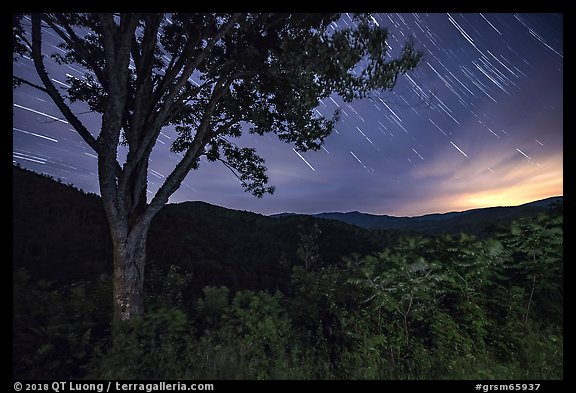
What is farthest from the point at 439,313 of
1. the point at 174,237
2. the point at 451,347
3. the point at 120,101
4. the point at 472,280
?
the point at 174,237

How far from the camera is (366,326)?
5.51 metres

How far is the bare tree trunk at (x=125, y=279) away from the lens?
5727 millimetres

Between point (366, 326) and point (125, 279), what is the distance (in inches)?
202

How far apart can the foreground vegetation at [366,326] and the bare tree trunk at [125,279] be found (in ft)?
1.68

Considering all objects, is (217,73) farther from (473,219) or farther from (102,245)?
(473,219)

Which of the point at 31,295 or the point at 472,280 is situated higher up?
the point at 472,280

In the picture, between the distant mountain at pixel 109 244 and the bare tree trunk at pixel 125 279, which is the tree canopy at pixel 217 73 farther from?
the distant mountain at pixel 109 244

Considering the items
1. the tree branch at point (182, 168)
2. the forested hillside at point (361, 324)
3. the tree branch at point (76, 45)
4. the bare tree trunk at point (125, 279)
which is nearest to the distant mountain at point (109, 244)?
the forested hillside at point (361, 324)

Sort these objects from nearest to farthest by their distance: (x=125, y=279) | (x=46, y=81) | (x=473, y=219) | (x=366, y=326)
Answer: (x=366, y=326)
(x=125, y=279)
(x=46, y=81)
(x=473, y=219)

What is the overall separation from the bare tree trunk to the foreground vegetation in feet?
1.68

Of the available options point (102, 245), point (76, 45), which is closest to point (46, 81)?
point (76, 45)
